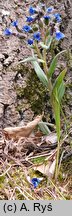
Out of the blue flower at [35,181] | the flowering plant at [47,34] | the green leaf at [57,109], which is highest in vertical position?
the flowering plant at [47,34]

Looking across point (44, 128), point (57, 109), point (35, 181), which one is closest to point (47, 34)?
point (57, 109)

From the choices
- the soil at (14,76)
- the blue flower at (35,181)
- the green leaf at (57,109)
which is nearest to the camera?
the blue flower at (35,181)

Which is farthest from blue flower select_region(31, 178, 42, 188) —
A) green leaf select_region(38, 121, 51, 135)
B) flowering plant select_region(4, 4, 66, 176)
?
green leaf select_region(38, 121, 51, 135)

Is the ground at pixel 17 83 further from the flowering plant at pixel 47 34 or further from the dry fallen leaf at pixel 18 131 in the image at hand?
the flowering plant at pixel 47 34

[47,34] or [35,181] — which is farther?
[47,34]

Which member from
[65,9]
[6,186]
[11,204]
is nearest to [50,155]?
[6,186]

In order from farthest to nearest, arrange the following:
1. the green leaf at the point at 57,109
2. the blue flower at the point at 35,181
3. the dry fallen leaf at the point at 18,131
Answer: the dry fallen leaf at the point at 18,131, the green leaf at the point at 57,109, the blue flower at the point at 35,181

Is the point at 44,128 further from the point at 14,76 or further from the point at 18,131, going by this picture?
the point at 14,76

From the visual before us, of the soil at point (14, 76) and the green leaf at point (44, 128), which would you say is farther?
the soil at point (14, 76)

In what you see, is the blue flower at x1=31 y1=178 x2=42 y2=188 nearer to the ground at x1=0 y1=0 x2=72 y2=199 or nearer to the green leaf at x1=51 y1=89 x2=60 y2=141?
the green leaf at x1=51 y1=89 x2=60 y2=141

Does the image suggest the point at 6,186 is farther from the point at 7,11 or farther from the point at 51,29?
the point at 7,11

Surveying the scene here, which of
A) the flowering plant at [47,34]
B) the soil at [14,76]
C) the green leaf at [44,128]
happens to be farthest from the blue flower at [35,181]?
the soil at [14,76]
